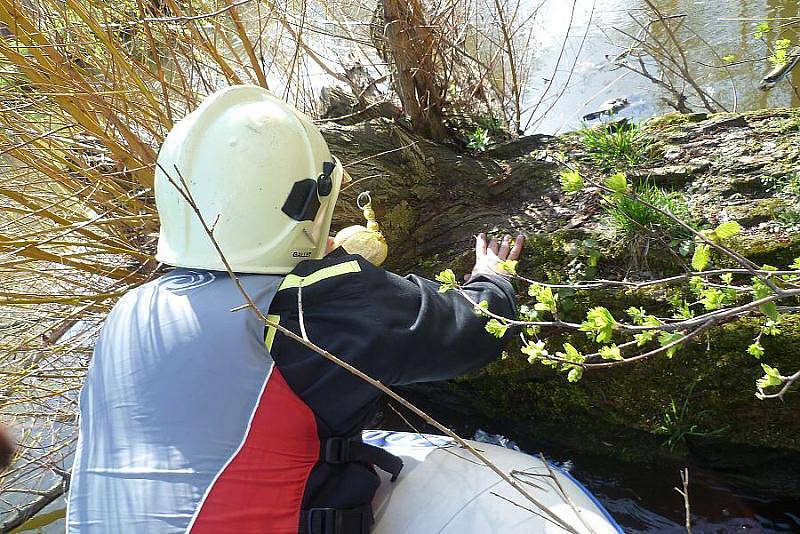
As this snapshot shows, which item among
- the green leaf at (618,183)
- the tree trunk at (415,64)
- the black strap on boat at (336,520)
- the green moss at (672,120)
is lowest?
the black strap on boat at (336,520)

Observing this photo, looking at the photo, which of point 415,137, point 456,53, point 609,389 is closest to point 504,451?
point 609,389

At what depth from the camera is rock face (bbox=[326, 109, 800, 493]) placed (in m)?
2.32

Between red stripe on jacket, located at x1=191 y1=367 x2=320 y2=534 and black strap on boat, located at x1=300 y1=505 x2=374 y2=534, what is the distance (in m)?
0.04

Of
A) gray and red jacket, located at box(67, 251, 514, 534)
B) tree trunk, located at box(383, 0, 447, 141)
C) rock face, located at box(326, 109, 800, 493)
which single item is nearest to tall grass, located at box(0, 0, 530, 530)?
tree trunk, located at box(383, 0, 447, 141)

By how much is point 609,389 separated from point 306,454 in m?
1.46

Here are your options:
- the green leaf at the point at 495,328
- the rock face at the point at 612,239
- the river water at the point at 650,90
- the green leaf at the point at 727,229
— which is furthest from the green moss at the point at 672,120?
the green leaf at the point at 727,229

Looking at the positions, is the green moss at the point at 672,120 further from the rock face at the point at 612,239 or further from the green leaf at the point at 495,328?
the green leaf at the point at 495,328

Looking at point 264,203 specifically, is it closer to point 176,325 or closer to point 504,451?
point 176,325

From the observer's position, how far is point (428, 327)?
1.60 meters

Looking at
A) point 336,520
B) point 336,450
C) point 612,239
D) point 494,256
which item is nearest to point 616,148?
point 612,239

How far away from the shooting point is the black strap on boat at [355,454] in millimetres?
1648

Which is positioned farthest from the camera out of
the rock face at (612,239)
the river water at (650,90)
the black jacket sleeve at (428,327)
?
the river water at (650,90)

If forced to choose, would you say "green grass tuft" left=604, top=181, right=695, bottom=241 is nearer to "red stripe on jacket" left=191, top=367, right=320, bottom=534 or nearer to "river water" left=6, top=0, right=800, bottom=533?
"river water" left=6, top=0, right=800, bottom=533

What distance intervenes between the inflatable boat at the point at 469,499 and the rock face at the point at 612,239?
1.53 ft
